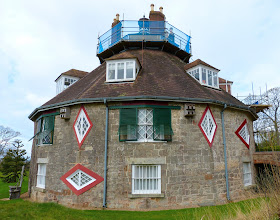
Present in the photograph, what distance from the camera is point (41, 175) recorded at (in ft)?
39.4

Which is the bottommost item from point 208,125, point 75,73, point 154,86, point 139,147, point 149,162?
point 149,162

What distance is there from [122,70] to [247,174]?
9130mm

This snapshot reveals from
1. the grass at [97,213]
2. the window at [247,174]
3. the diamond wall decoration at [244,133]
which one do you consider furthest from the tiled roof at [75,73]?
the window at [247,174]

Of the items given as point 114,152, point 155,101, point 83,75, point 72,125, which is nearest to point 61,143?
point 72,125

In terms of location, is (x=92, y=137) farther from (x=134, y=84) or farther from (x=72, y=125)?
(x=134, y=84)

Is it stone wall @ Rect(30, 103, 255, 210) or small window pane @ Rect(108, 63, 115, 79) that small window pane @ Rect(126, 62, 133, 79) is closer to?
small window pane @ Rect(108, 63, 115, 79)

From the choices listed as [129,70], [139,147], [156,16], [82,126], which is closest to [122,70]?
[129,70]

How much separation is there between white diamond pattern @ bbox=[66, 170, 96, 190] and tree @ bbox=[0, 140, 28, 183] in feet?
52.8

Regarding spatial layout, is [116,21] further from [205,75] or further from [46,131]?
[46,131]

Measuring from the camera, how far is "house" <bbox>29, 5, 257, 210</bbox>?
9.89m

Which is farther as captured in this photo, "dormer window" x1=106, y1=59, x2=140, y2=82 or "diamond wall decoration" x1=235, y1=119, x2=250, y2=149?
"diamond wall decoration" x1=235, y1=119, x2=250, y2=149

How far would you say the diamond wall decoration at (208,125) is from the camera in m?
10.8

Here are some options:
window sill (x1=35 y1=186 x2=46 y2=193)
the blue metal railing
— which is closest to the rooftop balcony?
the blue metal railing

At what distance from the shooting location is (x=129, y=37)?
Result: 52.7 ft
